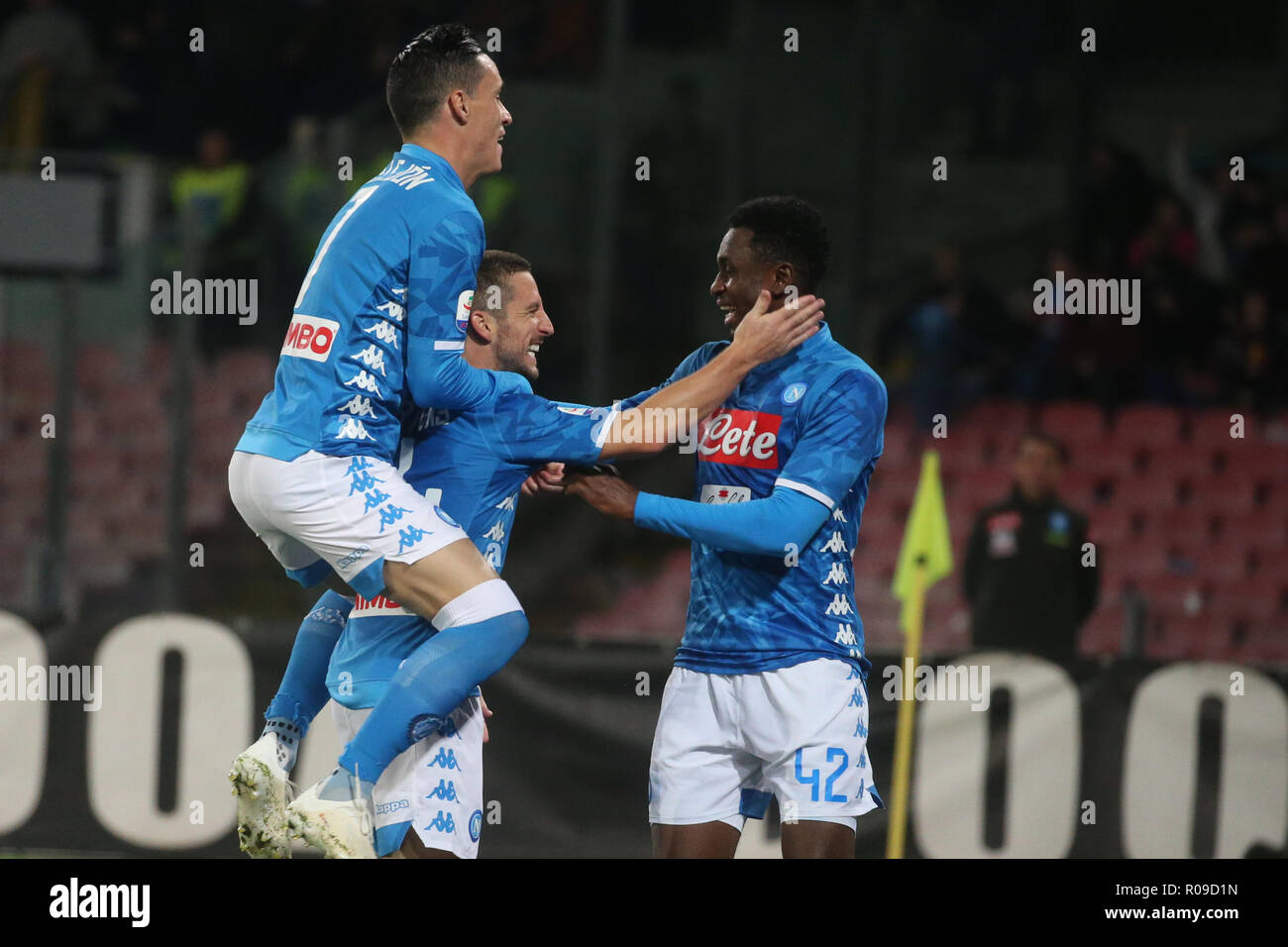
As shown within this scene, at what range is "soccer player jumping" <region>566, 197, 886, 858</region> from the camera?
13.2 ft

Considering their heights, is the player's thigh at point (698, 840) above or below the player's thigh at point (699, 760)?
below

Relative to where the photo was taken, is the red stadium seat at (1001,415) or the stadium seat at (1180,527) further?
the red stadium seat at (1001,415)

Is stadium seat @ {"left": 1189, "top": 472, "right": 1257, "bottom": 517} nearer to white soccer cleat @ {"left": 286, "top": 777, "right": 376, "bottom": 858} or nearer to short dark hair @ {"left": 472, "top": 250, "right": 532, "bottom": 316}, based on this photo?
short dark hair @ {"left": 472, "top": 250, "right": 532, "bottom": 316}

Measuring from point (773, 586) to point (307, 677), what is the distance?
51.0 inches

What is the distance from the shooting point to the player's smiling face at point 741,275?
4.21 meters

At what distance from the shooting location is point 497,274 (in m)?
4.11

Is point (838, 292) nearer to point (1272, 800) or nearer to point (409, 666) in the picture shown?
point (1272, 800)

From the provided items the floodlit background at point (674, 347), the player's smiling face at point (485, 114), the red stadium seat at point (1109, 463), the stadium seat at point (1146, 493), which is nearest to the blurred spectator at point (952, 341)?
the floodlit background at point (674, 347)

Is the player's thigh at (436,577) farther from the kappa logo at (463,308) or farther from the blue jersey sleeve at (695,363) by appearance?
the blue jersey sleeve at (695,363)

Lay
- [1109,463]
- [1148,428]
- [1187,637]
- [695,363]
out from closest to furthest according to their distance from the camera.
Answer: [695,363] → [1187,637] → [1109,463] → [1148,428]

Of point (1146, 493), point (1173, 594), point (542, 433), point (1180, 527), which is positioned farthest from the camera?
point (1146, 493)

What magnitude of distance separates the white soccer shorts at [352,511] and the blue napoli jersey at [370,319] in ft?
0.15

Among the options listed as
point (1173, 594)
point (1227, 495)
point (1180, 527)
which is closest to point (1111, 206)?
point (1227, 495)

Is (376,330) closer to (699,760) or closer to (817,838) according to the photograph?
(699,760)
